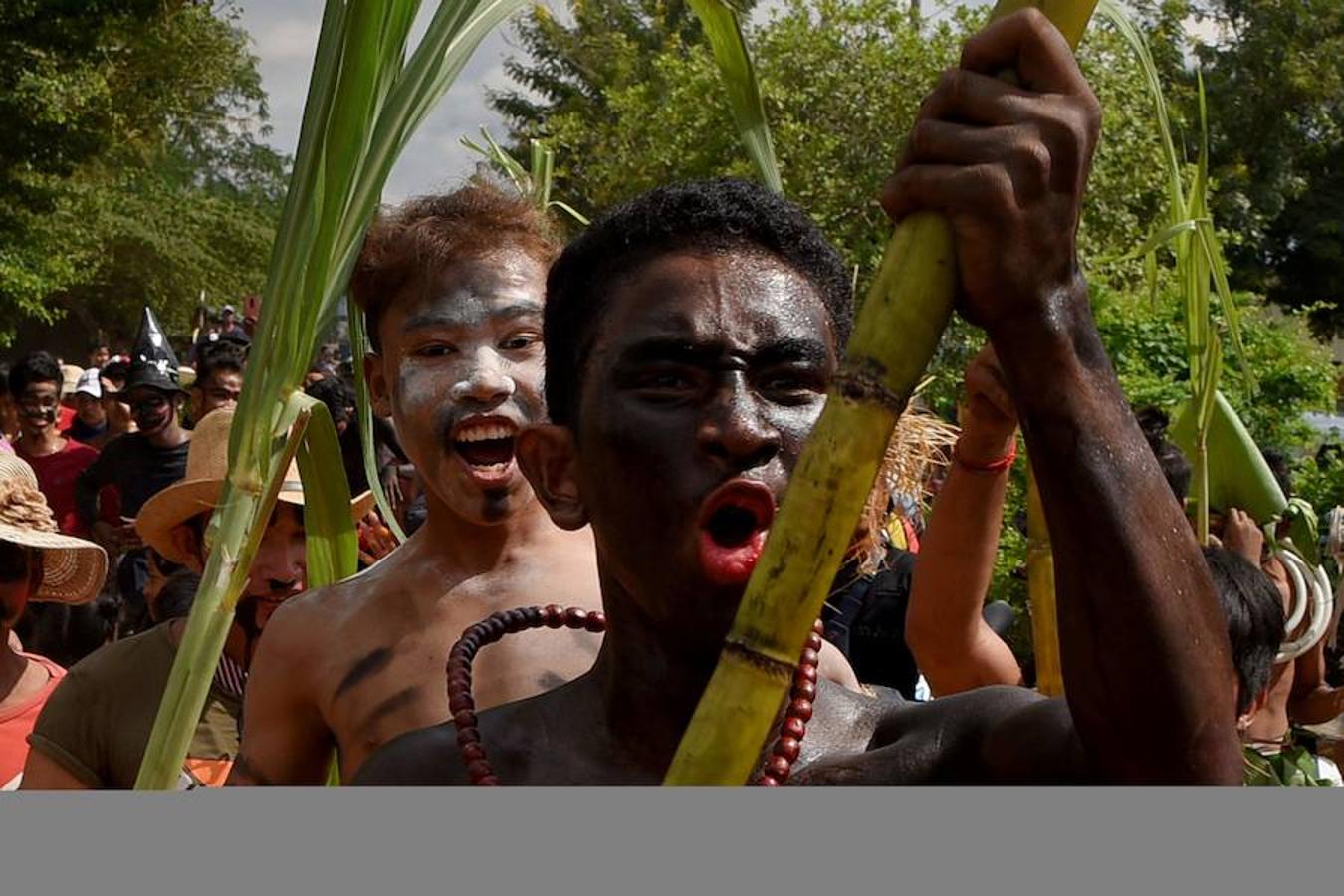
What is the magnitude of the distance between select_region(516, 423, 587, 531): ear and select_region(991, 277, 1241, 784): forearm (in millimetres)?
720

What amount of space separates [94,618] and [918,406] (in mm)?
4121

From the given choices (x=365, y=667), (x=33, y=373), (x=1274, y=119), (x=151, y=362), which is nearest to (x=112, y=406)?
(x=33, y=373)

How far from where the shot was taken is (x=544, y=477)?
2146mm

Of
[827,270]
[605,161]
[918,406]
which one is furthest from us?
[605,161]

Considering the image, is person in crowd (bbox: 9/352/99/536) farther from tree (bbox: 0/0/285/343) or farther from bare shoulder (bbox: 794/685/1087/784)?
bare shoulder (bbox: 794/685/1087/784)

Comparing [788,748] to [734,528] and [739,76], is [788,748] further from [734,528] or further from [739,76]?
[739,76]

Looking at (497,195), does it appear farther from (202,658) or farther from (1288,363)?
(1288,363)

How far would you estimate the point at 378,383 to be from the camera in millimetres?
3398

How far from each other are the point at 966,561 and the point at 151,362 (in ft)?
24.6

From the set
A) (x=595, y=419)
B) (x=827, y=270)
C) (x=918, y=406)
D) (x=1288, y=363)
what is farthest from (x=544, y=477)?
(x=1288, y=363)

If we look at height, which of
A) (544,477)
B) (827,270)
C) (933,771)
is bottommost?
(933,771)

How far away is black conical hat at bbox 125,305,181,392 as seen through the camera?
9.35 meters

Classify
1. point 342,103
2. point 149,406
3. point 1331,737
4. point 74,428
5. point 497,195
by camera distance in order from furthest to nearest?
point 74,428, point 149,406, point 1331,737, point 497,195, point 342,103

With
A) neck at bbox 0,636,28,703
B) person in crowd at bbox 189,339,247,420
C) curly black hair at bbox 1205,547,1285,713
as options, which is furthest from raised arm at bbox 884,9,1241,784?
person in crowd at bbox 189,339,247,420
